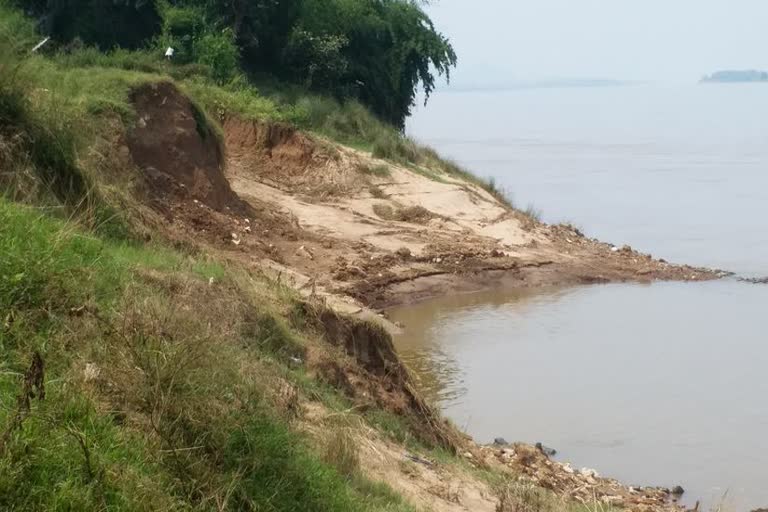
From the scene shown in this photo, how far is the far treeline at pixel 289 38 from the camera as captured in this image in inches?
1013

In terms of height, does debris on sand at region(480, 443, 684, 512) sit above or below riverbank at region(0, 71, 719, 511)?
below

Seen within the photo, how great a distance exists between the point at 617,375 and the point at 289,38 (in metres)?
17.2

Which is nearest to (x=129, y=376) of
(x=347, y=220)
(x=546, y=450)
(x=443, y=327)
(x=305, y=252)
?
(x=546, y=450)

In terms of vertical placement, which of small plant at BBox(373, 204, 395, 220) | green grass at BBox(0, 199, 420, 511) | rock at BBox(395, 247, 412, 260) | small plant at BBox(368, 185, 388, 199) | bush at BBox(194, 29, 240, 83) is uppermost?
bush at BBox(194, 29, 240, 83)

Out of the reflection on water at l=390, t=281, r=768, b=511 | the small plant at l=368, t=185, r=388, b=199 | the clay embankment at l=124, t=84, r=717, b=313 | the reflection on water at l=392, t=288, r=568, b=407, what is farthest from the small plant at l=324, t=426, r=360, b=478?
the small plant at l=368, t=185, r=388, b=199

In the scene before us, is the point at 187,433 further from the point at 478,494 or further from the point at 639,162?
the point at 639,162

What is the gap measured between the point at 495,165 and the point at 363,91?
15154mm

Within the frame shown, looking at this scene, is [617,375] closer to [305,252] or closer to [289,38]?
[305,252]

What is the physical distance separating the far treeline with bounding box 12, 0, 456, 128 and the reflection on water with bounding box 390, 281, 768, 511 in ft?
33.0

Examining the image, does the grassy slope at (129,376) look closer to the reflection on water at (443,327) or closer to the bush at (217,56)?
the reflection on water at (443,327)

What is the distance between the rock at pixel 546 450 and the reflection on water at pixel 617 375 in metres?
0.19

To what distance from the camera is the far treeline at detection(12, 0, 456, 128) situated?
25.7 m

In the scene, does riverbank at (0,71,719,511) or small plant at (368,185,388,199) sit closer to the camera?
riverbank at (0,71,719,511)

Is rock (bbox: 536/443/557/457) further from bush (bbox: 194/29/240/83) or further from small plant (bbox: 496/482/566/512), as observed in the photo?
bush (bbox: 194/29/240/83)
